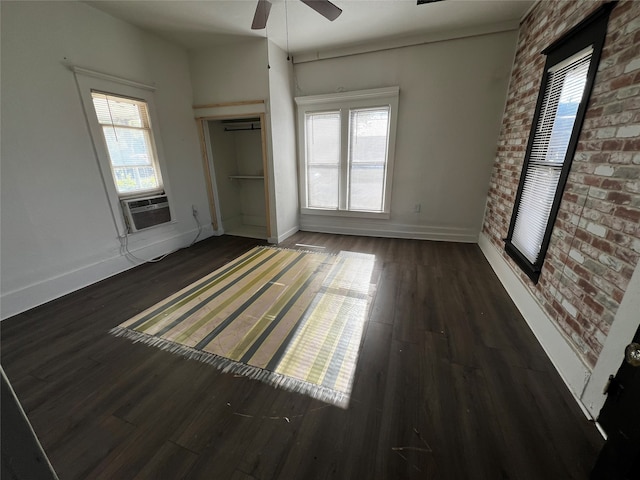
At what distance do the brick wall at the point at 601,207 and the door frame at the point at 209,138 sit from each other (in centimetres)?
335

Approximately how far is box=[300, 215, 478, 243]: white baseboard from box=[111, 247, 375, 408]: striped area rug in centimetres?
132

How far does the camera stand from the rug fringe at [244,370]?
157 cm

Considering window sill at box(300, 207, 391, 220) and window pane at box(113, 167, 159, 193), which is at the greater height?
window pane at box(113, 167, 159, 193)

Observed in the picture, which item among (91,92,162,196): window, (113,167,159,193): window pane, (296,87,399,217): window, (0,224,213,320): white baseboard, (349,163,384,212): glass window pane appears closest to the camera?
(0,224,213,320): white baseboard

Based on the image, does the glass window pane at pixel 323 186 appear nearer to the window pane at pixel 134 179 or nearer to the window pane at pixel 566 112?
the window pane at pixel 134 179

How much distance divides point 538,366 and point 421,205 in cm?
276

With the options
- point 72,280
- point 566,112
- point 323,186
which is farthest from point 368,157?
point 72,280

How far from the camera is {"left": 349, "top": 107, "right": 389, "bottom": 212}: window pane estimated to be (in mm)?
3973

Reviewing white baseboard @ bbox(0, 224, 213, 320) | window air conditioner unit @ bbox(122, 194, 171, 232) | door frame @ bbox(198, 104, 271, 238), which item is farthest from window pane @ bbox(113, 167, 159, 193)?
door frame @ bbox(198, 104, 271, 238)

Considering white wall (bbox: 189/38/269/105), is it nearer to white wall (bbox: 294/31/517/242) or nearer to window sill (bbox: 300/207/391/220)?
white wall (bbox: 294/31/517/242)

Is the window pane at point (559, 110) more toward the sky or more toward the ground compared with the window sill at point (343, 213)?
more toward the sky

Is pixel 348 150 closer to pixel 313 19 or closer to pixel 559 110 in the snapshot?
pixel 313 19

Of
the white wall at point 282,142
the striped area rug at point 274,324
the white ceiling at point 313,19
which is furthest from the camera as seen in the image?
the white wall at point 282,142

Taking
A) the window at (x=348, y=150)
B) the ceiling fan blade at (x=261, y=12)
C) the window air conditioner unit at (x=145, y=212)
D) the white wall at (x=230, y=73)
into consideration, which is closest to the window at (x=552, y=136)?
the window at (x=348, y=150)
